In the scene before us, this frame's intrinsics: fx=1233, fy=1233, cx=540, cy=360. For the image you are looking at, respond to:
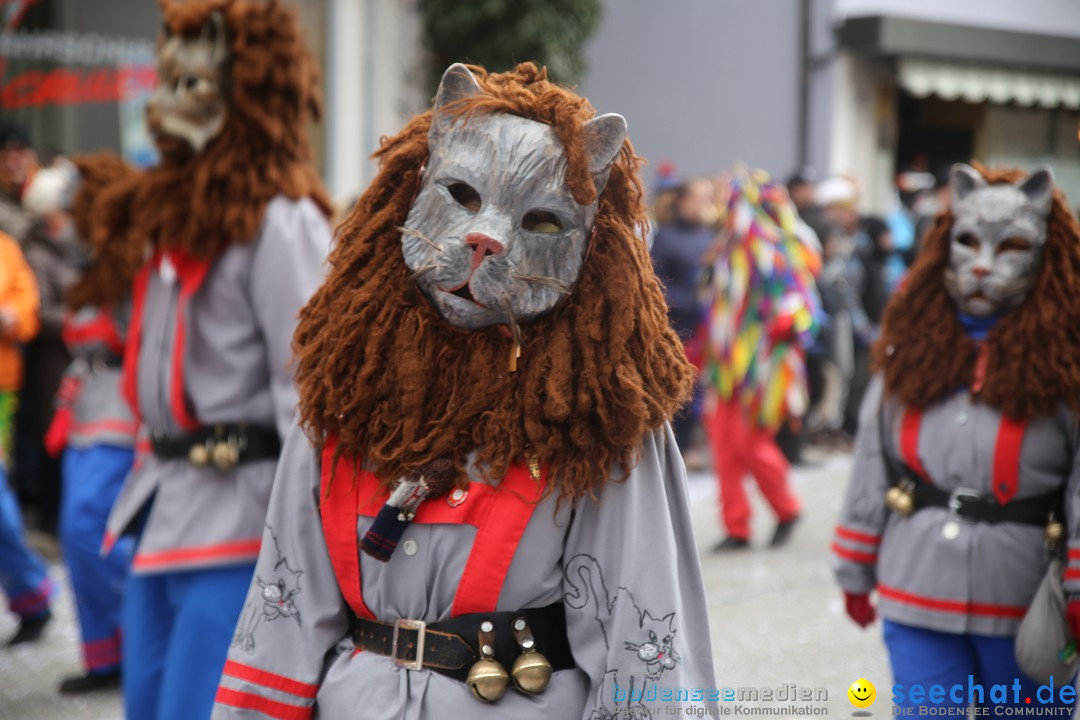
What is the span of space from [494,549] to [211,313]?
63.4 inches

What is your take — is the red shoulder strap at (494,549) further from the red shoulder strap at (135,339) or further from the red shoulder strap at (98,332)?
the red shoulder strap at (98,332)

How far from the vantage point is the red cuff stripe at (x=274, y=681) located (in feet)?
7.50

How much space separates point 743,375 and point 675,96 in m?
8.13

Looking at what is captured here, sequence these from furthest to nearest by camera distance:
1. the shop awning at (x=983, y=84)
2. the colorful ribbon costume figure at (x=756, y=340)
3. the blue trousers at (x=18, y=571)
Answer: the shop awning at (x=983, y=84) < the colorful ribbon costume figure at (x=756, y=340) < the blue trousers at (x=18, y=571)

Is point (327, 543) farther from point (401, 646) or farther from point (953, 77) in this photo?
point (953, 77)

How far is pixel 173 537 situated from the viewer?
10.9 ft

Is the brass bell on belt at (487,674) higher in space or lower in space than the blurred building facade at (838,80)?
lower

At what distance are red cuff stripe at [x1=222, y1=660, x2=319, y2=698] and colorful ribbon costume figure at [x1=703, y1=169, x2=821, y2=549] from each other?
17.2 ft

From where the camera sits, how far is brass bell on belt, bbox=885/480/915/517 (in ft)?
11.7

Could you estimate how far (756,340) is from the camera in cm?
771

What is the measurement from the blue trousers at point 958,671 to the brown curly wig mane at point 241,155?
7.02ft

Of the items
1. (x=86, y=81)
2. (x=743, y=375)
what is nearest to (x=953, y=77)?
(x=743, y=375)

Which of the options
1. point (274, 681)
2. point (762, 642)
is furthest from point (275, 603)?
point (762, 642)

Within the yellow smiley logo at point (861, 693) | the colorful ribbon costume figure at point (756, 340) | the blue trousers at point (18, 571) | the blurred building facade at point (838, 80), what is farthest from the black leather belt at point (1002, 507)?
the blurred building facade at point (838, 80)
